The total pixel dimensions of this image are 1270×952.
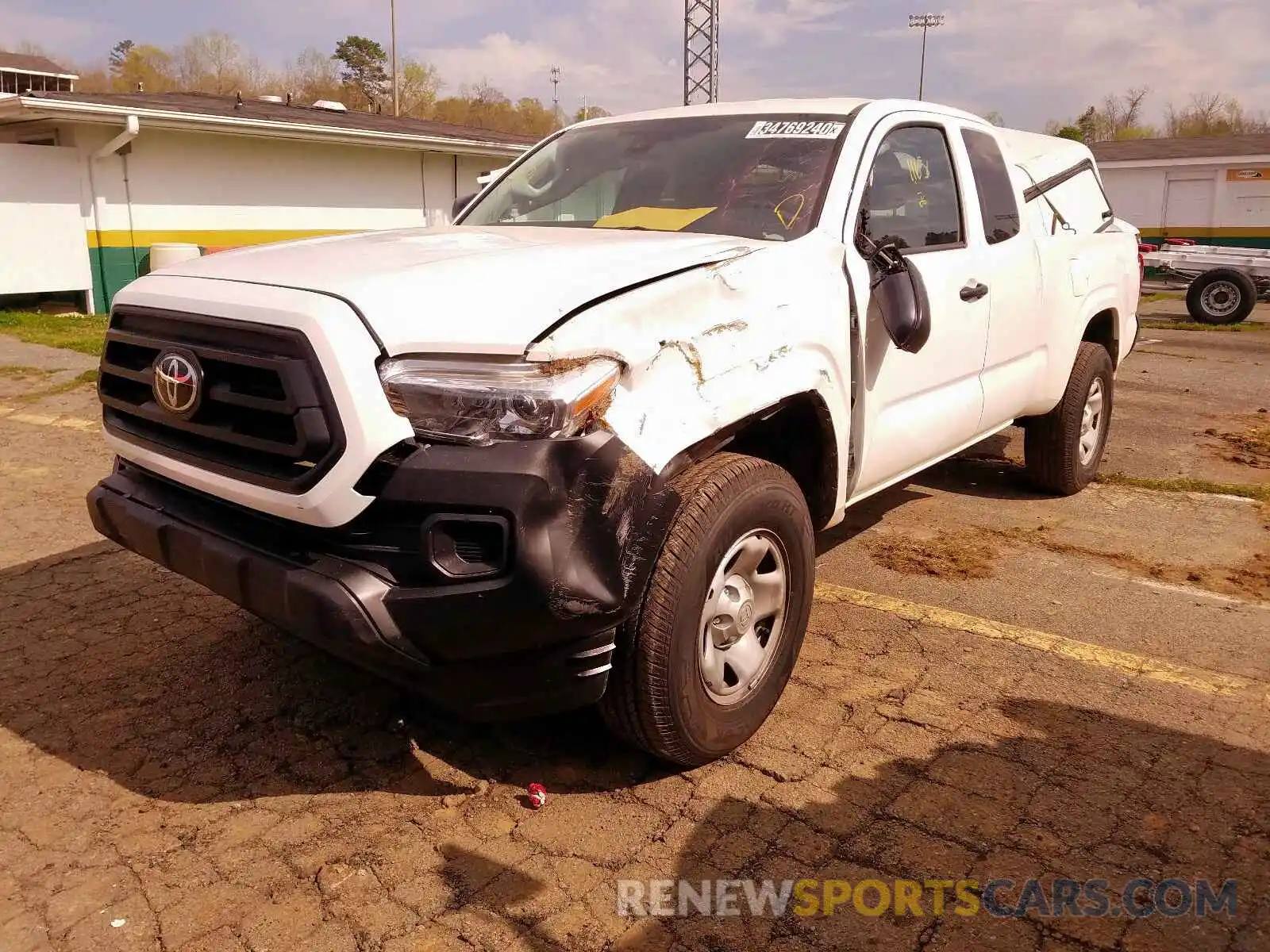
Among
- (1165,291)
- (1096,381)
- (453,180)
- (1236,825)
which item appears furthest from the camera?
(1165,291)

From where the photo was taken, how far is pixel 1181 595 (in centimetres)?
458

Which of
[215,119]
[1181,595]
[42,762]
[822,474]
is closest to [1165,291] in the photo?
[215,119]

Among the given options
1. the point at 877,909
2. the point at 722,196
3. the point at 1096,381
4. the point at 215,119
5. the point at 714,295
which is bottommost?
the point at 877,909

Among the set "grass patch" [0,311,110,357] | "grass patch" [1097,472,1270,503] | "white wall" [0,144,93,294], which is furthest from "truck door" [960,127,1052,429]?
"white wall" [0,144,93,294]

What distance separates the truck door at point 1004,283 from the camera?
15.1ft

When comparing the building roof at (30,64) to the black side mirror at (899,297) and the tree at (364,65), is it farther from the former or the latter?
the black side mirror at (899,297)

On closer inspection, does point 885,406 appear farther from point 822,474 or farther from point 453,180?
point 453,180

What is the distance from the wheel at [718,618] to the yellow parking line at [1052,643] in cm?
110

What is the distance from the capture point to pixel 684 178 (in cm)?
405

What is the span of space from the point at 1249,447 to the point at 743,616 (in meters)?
6.12

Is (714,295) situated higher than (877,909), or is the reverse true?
(714,295)

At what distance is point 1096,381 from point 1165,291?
73.4 feet

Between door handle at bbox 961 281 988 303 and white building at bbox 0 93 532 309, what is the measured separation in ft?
45.0

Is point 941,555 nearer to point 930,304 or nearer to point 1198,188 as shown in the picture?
point 930,304
